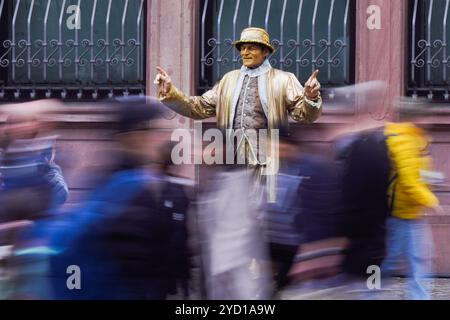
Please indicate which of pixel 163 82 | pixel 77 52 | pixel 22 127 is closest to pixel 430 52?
pixel 77 52

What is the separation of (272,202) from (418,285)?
1.30 meters

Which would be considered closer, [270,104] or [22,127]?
[22,127]

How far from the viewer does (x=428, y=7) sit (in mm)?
12570

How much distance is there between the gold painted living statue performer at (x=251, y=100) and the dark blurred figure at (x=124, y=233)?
2.30 m

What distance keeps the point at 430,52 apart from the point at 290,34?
139 cm

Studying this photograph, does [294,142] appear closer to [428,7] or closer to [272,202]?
[272,202]

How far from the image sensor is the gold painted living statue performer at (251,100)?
9.48m

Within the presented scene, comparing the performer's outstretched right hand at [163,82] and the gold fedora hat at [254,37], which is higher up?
the gold fedora hat at [254,37]

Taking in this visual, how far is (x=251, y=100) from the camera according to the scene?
31.6ft

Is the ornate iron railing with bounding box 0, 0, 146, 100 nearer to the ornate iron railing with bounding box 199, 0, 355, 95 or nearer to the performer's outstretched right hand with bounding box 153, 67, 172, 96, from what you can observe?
the ornate iron railing with bounding box 199, 0, 355, 95

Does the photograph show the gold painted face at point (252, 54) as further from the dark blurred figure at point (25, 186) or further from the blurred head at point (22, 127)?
the blurred head at point (22, 127)

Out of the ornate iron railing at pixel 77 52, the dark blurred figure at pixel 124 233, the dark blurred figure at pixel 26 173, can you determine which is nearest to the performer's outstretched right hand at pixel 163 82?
the dark blurred figure at pixel 26 173

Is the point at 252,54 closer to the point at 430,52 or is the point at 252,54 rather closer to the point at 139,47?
the point at 430,52
